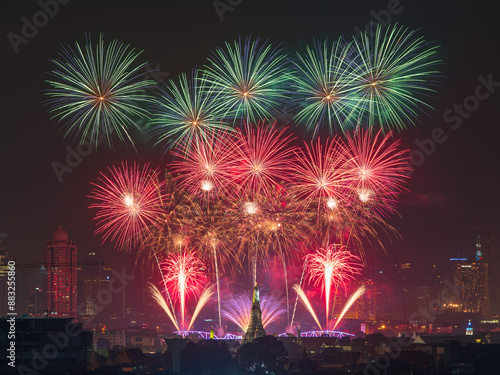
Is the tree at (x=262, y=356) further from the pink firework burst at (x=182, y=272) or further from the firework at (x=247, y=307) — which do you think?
the firework at (x=247, y=307)

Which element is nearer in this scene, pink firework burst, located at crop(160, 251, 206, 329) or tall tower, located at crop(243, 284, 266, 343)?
pink firework burst, located at crop(160, 251, 206, 329)

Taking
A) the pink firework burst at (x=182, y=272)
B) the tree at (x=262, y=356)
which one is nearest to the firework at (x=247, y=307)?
the tree at (x=262, y=356)

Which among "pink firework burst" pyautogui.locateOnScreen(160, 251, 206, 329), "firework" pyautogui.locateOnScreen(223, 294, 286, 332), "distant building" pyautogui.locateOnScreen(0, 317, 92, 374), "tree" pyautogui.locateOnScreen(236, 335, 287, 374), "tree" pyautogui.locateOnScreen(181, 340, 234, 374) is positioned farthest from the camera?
"firework" pyautogui.locateOnScreen(223, 294, 286, 332)

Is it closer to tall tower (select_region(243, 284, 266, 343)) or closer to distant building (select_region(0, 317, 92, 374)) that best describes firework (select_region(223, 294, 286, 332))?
tall tower (select_region(243, 284, 266, 343))

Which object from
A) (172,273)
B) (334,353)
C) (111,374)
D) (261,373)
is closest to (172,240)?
(172,273)

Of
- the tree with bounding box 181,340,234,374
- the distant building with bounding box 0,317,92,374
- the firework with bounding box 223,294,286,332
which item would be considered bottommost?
the tree with bounding box 181,340,234,374

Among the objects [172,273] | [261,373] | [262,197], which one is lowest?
[261,373]

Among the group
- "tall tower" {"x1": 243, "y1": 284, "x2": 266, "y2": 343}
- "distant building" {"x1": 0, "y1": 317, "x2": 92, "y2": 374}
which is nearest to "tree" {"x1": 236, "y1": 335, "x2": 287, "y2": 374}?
"tall tower" {"x1": 243, "y1": 284, "x2": 266, "y2": 343}

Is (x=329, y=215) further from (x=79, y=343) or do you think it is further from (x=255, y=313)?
(x=255, y=313)

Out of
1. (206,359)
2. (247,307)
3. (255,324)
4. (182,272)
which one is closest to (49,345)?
(182,272)
